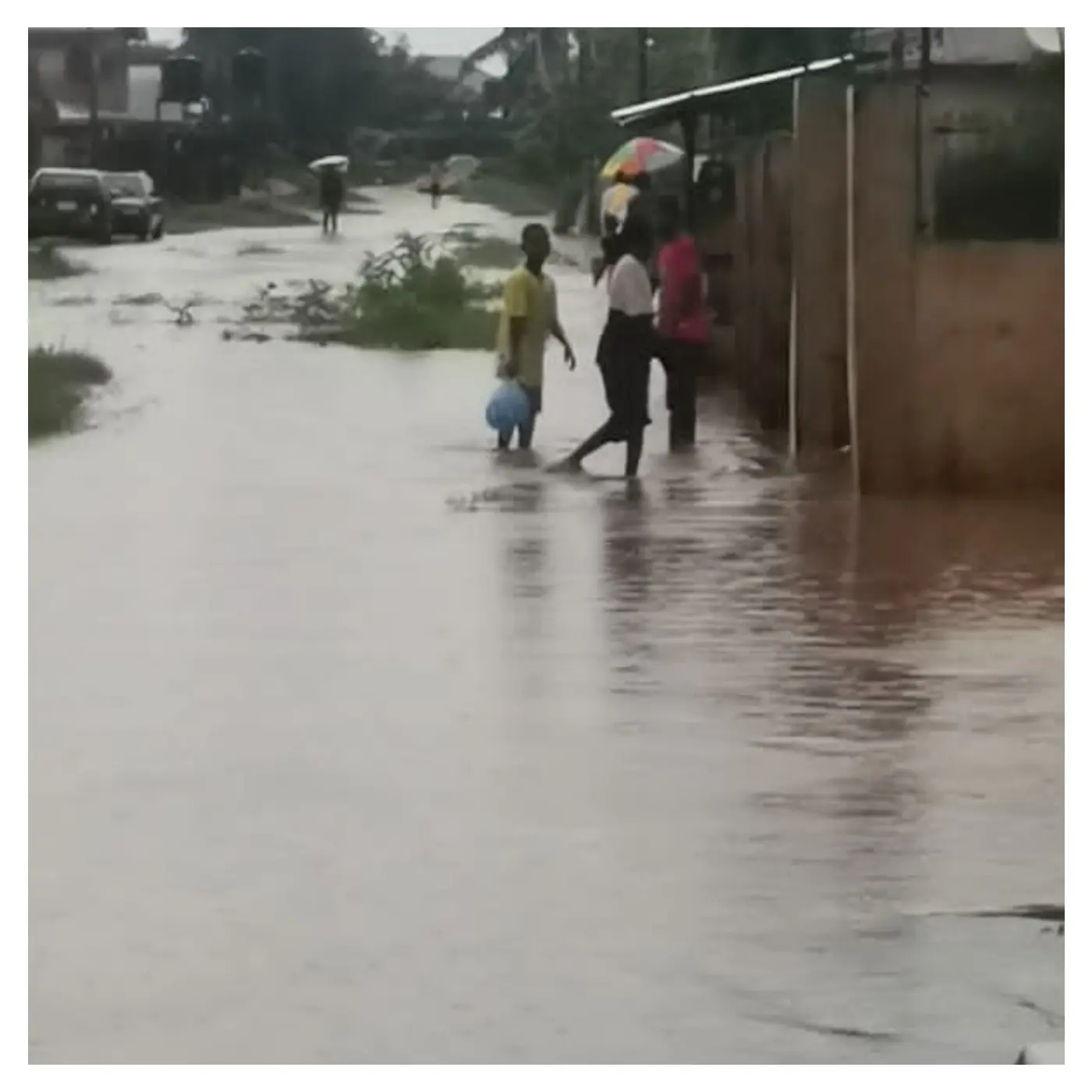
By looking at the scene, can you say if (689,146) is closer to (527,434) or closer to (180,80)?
(527,434)

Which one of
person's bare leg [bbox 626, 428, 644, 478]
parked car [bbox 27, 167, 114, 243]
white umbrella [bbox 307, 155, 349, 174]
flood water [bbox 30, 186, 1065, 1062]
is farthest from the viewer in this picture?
person's bare leg [bbox 626, 428, 644, 478]

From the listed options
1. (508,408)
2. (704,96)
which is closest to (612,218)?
(704,96)

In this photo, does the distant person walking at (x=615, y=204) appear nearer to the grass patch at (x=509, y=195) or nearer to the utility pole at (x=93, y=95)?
the grass patch at (x=509, y=195)

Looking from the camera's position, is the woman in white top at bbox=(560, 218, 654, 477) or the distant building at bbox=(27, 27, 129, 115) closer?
the distant building at bbox=(27, 27, 129, 115)

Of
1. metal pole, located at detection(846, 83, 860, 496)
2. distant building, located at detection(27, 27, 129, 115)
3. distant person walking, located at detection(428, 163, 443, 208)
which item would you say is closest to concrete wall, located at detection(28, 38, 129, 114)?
distant building, located at detection(27, 27, 129, 115)

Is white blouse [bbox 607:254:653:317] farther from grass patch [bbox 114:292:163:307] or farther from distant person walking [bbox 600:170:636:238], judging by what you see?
grass patch [bbox 114:292:163:307]

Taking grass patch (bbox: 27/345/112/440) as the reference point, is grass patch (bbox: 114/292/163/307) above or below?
above

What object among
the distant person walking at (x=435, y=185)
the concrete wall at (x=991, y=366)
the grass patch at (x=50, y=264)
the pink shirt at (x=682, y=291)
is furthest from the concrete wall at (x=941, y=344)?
the grass patch at (x=50, y=264)

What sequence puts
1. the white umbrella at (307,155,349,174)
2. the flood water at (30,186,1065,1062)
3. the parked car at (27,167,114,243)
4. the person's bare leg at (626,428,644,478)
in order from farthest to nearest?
1. the person's bare leg at (626,428,644,478)
2. the white umbrella at (307,155,349,174)
3. the parked car at (27,167,114,243)
4. the flood water at (30,186,1065,1062)
